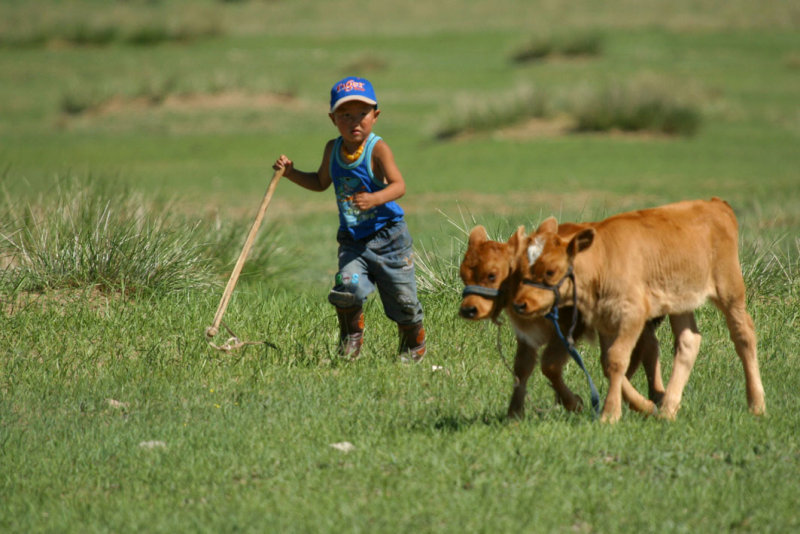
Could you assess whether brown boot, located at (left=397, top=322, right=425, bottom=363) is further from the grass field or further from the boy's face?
the boy's face

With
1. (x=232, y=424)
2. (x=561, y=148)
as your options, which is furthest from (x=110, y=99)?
(x=232, y=424)

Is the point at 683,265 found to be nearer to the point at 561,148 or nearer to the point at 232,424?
the point at 232,424

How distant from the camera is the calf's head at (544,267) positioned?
463cm

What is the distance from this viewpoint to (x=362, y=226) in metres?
6.62

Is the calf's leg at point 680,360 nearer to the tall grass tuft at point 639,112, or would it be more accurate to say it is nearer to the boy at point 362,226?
the boy at point 362,226

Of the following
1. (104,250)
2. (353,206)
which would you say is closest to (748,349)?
(353,206)

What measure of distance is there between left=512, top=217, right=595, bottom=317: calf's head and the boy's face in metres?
2.06

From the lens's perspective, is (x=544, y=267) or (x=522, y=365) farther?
(x=522, y=365)

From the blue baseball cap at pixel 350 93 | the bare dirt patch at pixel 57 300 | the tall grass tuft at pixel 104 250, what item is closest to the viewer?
the blue baseball cap at pixel 350 93

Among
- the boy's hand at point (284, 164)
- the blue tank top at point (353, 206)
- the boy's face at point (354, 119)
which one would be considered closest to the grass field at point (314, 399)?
the blue tank top at point (353, 206)

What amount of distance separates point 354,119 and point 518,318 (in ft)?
6.88

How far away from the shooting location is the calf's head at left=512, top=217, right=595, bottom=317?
463cm

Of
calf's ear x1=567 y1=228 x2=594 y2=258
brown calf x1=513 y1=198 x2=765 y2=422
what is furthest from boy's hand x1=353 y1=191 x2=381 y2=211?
calf's ear x1=567 y1=228 x2=594 y2=258

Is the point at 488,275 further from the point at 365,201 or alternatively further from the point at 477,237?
the point at 365,201
